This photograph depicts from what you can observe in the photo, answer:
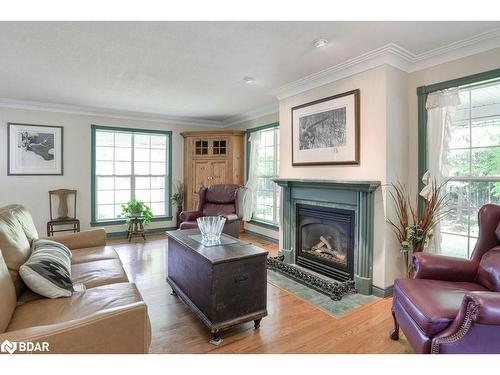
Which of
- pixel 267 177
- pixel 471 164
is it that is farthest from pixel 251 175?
pixel 471 164

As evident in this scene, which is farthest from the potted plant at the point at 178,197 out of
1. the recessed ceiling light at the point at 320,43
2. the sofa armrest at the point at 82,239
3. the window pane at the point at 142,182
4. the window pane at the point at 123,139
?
the recessed ceiling light at the point at 320,43

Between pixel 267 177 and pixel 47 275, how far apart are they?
385 centimetres

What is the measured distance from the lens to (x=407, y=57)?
276 cm

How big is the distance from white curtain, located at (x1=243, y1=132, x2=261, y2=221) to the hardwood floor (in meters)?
2.66

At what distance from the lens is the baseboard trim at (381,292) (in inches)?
109

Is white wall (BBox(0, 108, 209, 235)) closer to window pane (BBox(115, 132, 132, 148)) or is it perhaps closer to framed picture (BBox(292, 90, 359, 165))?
window pane (BBox(115, 132, 132, 148))

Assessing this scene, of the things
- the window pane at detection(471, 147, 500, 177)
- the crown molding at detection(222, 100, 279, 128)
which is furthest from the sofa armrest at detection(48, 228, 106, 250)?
the window pane at detection(471, 147, 500, 177)

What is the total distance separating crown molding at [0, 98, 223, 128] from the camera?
459 cm

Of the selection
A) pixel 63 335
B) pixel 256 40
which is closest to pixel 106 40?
pixel 256 40

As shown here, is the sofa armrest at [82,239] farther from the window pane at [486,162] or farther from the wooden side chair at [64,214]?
the window pane at [486,162]

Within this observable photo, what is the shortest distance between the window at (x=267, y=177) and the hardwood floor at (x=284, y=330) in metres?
2.28

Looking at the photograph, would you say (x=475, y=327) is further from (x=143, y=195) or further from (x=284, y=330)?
(x=143, y=195)
